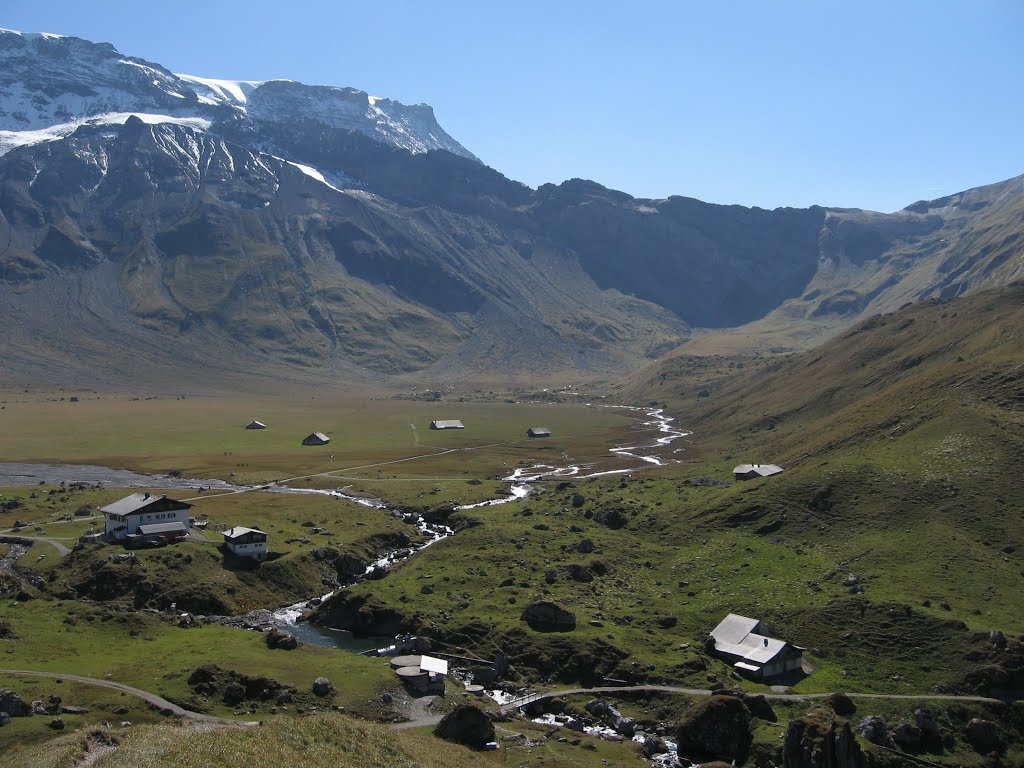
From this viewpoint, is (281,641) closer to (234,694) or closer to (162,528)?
(234,694)

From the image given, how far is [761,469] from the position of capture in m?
129

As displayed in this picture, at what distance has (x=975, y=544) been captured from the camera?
88062 mm

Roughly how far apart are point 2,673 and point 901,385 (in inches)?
4905

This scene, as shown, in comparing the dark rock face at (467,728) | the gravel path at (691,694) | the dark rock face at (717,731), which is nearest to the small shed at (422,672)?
the gravel path at (691,694)

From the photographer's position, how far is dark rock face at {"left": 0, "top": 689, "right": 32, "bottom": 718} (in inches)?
2148

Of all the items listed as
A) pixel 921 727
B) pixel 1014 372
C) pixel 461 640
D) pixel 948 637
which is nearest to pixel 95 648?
pixel 461 640

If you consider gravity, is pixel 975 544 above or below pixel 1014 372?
below

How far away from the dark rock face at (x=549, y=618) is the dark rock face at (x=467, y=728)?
754 inches

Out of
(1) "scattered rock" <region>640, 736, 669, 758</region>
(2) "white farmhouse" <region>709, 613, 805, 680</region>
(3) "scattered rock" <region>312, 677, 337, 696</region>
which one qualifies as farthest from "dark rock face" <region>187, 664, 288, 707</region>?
(2) "white farmhouse" <region>709, 613, 805, 680</region>

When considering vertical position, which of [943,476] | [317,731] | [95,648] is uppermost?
[943,476]

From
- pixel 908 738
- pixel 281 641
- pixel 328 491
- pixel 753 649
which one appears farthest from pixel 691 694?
pixel 328 491

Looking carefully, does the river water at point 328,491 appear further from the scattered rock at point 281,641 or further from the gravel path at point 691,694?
the gravel path at point 691,694

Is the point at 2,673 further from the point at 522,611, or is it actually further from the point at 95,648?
the point at 522,611

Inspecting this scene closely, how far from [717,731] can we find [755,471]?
2898 inches
